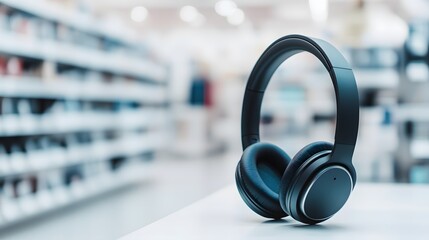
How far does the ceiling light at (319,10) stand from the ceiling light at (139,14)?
3.52 meters

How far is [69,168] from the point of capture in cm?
502

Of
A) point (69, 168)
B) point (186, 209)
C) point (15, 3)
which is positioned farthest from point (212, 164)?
point (186, 209)

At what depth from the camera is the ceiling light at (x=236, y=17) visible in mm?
11950

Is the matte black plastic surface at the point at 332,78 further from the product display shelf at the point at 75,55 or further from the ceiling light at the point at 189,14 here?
the ceiling light at the point at 189,14

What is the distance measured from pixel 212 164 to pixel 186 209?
27.4ft

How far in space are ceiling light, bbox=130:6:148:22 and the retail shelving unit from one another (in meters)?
5.00

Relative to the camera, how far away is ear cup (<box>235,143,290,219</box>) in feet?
3.13

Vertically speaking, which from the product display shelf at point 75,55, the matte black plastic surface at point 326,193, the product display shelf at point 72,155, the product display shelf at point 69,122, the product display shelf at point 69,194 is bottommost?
the product display shelf at point 69,194

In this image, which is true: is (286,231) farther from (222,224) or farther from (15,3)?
(15,3)

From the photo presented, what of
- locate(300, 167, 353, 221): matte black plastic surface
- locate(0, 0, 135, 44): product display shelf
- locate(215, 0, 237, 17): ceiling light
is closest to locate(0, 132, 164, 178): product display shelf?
locate(0, 0, 135, 44): product display shelf

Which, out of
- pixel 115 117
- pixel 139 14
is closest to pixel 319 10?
pixel 139 14

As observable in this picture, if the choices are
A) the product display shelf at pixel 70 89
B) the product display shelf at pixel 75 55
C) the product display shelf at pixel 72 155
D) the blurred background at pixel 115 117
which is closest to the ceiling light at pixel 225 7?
the blurred background at pixel 115 117

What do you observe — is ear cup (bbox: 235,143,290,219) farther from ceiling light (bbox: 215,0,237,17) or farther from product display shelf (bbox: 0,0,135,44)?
ceiling light (bbox: 215,0,237,17)

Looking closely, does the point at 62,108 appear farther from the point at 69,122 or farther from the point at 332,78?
the point at 332,78
